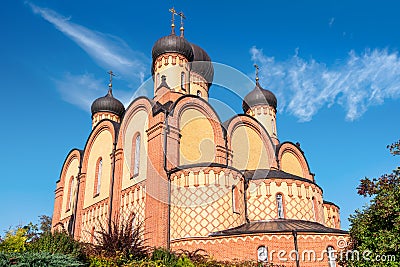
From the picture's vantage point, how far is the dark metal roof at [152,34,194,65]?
78.9 ft

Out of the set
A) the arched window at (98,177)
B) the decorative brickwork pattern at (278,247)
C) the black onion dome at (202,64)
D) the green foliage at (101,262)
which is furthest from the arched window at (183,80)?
the green foliage at (101,262)

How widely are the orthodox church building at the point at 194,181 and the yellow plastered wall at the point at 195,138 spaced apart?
0.05 m

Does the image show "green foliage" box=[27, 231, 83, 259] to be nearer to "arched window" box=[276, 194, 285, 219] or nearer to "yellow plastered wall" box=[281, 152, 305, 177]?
"arched window" box=[276, 194, 285, 219]

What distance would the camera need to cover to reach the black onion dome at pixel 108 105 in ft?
96.7

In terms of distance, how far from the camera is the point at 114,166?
20.6m

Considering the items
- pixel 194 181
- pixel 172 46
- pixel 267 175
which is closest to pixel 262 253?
pixel 194 181

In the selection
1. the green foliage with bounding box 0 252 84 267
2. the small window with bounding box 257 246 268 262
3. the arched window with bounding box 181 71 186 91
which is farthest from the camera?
the arched window with bounding box 181 71 186 91

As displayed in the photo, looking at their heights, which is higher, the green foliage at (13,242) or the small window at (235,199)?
the small window at (235,199)

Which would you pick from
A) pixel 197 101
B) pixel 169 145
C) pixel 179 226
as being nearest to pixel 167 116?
pixel 169 145

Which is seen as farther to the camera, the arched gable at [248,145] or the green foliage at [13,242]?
the arched gable at [248,145]

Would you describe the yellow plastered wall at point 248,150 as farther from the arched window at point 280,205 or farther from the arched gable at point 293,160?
the arched window at point 280,205

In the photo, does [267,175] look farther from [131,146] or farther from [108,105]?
[108,105]

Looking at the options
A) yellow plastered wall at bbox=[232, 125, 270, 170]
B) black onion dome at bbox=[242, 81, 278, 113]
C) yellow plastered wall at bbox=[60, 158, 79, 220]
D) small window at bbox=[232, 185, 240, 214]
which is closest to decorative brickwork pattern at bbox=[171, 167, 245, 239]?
small window at bbox=[232, 185, 240, 214]

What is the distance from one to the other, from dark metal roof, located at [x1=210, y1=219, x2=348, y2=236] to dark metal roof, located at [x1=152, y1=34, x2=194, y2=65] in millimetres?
12433
